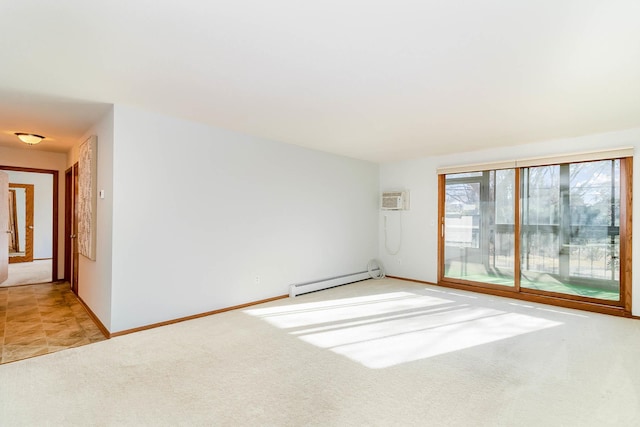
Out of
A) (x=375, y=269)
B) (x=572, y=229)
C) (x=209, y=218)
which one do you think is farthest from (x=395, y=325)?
(x=572, y=229)

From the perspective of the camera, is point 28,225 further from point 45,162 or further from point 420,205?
point 420,205

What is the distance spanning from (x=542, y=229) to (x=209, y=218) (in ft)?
15.8

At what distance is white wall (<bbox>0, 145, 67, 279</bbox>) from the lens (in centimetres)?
534

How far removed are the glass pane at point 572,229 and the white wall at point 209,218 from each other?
10.1 ft

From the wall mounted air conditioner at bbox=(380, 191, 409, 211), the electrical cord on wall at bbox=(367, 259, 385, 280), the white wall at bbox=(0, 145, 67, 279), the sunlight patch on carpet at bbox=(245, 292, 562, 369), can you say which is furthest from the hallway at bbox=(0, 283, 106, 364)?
the wall mounted air conditioner at bbox=(380, 191, 409, 211)

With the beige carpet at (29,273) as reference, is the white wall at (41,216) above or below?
above

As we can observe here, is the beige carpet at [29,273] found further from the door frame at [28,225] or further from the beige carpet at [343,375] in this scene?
the beige carpet at [343,375]

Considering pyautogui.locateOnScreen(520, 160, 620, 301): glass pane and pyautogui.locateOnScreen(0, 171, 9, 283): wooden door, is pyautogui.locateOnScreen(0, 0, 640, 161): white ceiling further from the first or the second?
pyautogui.locateOnScreen(0, 171, 9, 283): wooden door

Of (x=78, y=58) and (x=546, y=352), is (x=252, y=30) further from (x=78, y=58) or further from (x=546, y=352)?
(x=546, y=352)

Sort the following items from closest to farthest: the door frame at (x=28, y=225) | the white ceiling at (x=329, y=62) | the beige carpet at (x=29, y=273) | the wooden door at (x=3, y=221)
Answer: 1. the white ceiling at (x=329, y=62)
2. the wooden door at (x=3, y=221)
3. the beige carpet at (x=29, y=273)
4. the door frame at (x=28, y=225)

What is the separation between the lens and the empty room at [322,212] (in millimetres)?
2008

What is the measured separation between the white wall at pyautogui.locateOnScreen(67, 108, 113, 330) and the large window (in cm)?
507

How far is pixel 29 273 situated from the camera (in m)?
6.60

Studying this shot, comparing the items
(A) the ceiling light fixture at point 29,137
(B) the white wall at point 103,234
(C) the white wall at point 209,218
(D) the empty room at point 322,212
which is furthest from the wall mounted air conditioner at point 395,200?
(A) the ceiling light fixture at point 29,137
